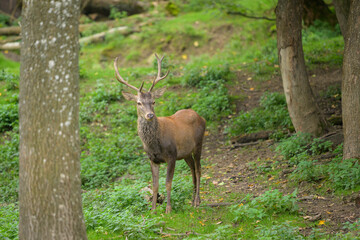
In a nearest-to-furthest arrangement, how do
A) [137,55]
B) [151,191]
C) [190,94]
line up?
[151,191], [190,94], [137,55]

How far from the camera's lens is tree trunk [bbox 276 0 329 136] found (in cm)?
1012

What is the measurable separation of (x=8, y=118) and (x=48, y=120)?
972 cm

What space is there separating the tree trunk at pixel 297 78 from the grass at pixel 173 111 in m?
0.48

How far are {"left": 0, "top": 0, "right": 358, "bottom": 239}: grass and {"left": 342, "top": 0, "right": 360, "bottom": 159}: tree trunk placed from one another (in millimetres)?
518

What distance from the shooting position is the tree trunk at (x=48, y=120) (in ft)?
17.0

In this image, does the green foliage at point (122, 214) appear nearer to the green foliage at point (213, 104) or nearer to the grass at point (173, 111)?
the grass at point (173, 111)

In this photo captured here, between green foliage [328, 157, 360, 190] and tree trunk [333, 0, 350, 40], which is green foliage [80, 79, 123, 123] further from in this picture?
green foliage [328, 157, 360, 190]

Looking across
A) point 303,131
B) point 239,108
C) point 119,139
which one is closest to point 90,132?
point 119,139

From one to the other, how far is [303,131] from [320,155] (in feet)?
2.99

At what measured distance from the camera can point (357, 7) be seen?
821 cm

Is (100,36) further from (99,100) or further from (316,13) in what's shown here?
(316,13)

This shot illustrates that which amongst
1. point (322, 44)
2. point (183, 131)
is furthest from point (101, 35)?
point (183, 131)

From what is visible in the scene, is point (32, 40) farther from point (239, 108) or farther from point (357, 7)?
point (239, 108)

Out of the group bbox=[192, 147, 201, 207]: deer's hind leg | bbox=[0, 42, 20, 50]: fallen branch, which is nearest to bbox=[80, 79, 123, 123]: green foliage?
bbox=[0, 42, 20, 50]: fallen branch
